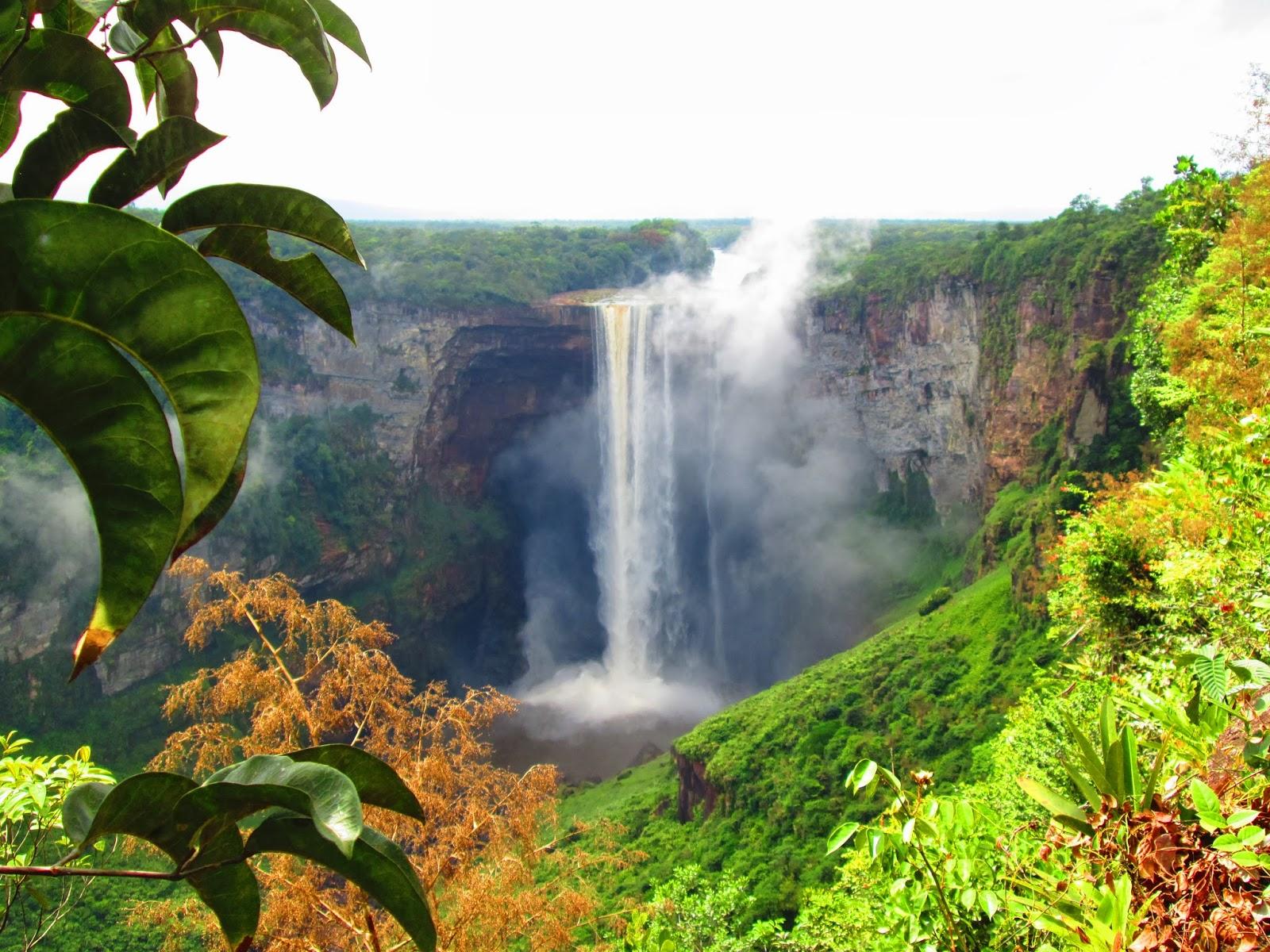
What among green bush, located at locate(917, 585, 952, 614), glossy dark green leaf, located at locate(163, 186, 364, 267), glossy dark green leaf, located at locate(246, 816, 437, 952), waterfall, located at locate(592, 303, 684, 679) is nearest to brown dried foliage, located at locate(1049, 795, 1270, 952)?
glossy dark green leaf, located at locate(246, 816, 437, 952)

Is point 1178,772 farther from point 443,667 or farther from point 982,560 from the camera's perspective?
point 443,667

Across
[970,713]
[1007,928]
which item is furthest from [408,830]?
[970,713]

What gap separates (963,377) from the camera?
28562 mm

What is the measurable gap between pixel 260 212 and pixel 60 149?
0.92 feet

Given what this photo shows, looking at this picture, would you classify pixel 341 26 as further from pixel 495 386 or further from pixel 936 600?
pixel 495 386

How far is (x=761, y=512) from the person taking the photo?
34656 mm

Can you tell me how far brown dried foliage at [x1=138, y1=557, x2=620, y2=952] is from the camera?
5.16 m

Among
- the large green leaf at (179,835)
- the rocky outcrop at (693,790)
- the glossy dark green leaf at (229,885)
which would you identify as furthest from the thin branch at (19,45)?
the rocky outcrop at (693,790)

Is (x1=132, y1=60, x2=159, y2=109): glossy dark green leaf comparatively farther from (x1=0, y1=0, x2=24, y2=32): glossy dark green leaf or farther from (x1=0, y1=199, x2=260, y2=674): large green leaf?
(x1=0, y1=199, x2=260, y2=674): large green leaf

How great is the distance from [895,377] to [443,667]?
1962 cm

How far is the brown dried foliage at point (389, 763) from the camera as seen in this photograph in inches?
203

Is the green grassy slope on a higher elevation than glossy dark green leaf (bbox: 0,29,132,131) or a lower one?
lower

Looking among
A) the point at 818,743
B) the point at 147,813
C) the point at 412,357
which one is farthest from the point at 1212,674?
the point at 412,357

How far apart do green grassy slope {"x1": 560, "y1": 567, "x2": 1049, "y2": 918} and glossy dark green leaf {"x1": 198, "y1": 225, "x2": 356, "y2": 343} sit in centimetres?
1622
